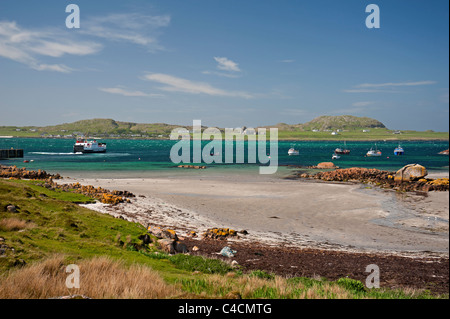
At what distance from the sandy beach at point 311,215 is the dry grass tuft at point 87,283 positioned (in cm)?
1418

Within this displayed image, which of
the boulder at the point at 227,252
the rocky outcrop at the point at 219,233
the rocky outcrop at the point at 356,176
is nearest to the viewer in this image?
the boulder at the point at 227,252

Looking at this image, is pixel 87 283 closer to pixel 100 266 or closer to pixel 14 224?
pixel 100 266

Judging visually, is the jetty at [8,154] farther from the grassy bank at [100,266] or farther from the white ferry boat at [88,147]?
the grassy bank at [100,266]

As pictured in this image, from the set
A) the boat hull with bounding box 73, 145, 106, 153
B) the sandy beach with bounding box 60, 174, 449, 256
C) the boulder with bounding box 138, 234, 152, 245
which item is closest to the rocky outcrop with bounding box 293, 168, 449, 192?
the sandy beach with bounding box 60, 174, 449, 256

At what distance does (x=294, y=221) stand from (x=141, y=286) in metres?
21.6

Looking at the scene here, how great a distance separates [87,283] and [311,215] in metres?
25.0

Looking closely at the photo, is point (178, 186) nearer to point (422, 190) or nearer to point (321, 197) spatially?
point (321, 197)

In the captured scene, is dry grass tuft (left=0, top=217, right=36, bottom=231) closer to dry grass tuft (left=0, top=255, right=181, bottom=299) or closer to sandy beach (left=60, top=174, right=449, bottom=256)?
dry grass tuft (left=0, top=255, right=181, bottom=299)

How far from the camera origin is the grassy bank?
6.62 metres

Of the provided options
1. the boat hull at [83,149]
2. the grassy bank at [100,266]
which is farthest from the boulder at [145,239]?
the boat hull at [83,149]

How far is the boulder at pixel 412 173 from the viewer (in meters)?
52.2

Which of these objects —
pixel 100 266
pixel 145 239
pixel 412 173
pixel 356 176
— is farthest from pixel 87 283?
pixel 356 176

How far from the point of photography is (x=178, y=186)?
46.8 m
